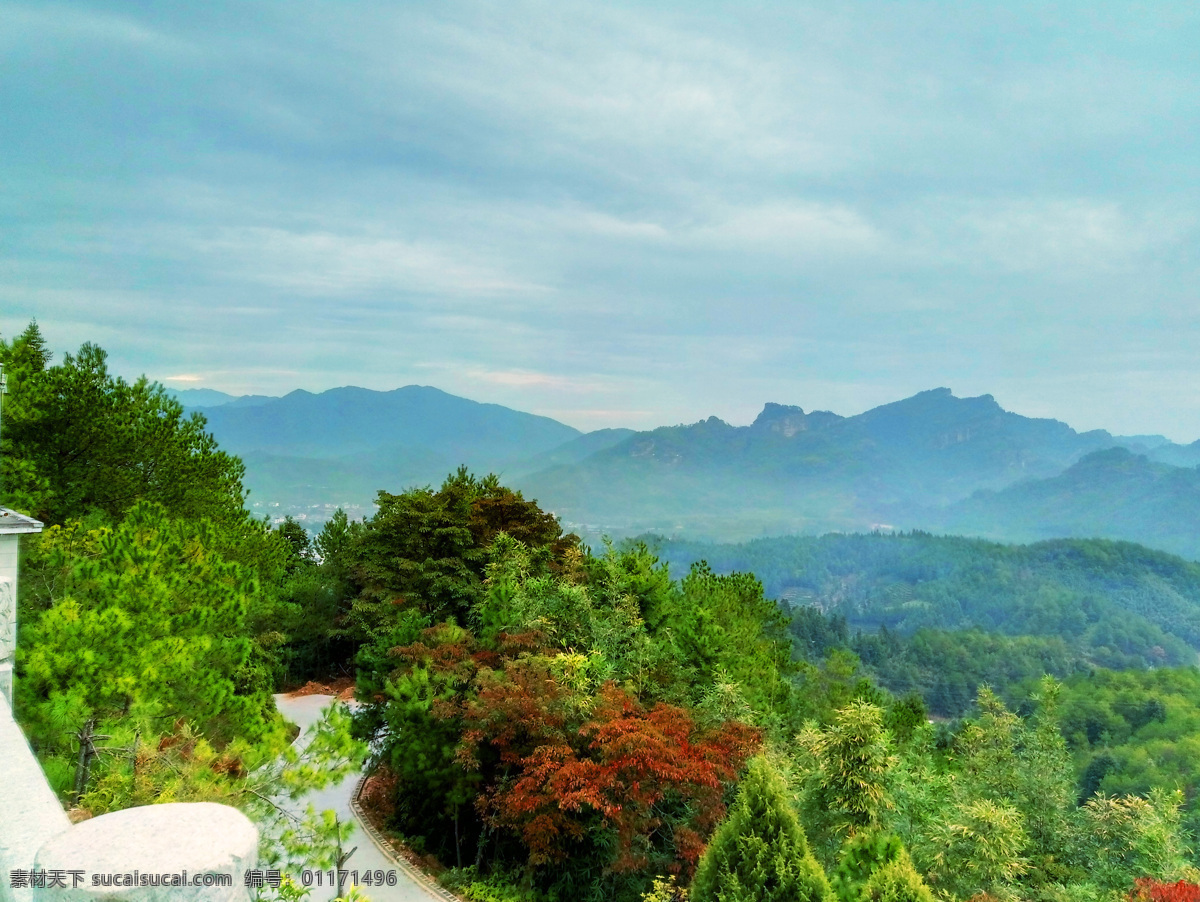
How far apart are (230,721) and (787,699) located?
16.2 m

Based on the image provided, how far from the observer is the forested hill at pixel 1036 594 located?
364 ft

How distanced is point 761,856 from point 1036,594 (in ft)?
480

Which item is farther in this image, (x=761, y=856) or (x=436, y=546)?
(x=436, y=546)

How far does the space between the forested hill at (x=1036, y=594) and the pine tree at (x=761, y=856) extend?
106108 mm

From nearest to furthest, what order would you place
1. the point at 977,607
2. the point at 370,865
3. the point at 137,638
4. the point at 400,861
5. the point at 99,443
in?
the point at 137,638 < the point at 370,865 < the point at 400,861 < the point at 99,443 < the point at 977,607

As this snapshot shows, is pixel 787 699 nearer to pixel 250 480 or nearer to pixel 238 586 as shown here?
pixel 238 586

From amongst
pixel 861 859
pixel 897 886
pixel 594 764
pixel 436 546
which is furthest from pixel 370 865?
pixel 436 546

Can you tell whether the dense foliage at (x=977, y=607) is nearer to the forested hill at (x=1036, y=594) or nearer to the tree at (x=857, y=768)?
the forested hill at (x=1036, y=594)

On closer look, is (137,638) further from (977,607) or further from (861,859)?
(977,607)

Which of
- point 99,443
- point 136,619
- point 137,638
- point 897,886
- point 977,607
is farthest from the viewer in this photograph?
point 977,607

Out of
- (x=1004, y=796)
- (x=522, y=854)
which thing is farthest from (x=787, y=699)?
(x=522, y=854)

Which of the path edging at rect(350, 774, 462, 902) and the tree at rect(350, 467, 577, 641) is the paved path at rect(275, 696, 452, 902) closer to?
the path edging at rect(350, 774, 462, 902)

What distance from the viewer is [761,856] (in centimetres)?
643

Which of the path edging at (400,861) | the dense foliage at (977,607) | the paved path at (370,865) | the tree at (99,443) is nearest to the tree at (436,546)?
the tree at (99,443)
